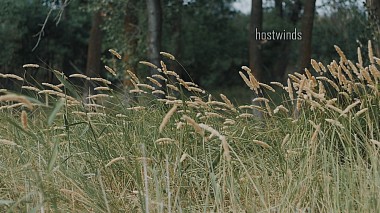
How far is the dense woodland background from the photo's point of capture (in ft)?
33.2

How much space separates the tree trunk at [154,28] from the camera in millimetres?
9039

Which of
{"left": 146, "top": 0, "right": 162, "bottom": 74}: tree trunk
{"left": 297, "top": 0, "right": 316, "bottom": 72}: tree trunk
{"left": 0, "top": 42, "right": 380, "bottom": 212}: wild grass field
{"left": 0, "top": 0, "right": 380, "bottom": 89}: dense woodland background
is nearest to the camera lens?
{"left": 0, "top": 42, "right": 380, "bottom": 212}: wild grass field

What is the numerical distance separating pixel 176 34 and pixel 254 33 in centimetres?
428

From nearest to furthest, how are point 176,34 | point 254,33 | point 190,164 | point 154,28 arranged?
point 190,164, point 154,28, point 254,33, point 176,34

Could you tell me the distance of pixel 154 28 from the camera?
9102 millimetres

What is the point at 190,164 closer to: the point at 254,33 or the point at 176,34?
the point at 254,33

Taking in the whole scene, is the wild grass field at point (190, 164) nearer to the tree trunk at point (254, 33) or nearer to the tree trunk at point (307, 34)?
the tree trunk at point (307, 34)

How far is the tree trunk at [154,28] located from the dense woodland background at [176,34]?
0.05ft

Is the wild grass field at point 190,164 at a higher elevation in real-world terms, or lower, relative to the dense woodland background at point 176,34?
lower

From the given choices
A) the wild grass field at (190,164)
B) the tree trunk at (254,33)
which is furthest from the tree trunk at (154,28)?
the wild grass field at (190,164)

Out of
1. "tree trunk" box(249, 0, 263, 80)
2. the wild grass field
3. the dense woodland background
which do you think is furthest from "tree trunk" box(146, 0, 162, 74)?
the wild grass field

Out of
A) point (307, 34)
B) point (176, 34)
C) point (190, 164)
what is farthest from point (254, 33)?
point (190, 164)

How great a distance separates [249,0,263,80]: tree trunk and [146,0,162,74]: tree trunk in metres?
1.86

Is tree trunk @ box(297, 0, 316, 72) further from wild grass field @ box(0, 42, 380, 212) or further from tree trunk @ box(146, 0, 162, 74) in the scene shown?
wild grass field @ box(0, 42, 380, 212)
